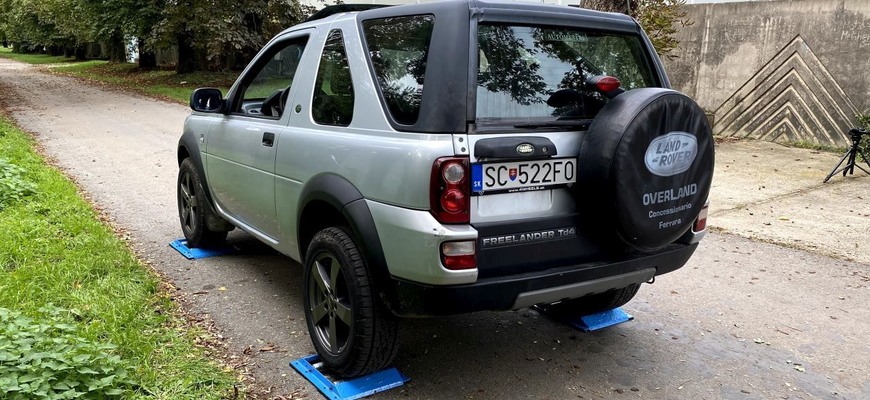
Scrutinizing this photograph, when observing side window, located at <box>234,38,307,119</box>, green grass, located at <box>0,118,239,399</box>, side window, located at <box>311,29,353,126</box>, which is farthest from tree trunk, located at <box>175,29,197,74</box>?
side window, located at <box>311,29,353,126</box>

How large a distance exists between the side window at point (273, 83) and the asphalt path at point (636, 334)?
4.26 feet

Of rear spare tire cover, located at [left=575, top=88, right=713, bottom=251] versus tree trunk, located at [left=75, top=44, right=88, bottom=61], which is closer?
rear spare tire cover, located at [left=575, top=88, right=713, bottom=251]

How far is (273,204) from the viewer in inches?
166

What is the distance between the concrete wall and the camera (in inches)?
419

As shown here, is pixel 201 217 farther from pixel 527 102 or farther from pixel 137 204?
pixel 527 102

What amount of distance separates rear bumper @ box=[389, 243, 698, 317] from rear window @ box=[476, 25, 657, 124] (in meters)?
0.73

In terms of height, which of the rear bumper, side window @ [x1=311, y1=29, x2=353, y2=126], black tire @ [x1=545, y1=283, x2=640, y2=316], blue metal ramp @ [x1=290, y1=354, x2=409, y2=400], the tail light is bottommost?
blue metal ramp @ [x1=290, y1=354, x2=409, y2=400]

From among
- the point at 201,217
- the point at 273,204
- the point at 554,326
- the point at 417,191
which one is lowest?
the point at 554,326

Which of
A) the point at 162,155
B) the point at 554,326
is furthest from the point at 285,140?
the point at 162,155

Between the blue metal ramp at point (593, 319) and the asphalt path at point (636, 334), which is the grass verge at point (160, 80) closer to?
Result: the asphalt path at point (636, 334)

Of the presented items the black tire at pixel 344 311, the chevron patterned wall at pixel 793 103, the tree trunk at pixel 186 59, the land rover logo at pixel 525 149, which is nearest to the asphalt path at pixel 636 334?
the black tire at pixel 344 311

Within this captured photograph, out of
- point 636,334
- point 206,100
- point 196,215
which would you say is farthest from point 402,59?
point 196,215

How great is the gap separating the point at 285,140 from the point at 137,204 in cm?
425

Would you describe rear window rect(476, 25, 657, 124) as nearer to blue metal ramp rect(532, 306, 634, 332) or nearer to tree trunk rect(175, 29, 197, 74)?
blue metal ramp rect(532, 306, 634, 332)
